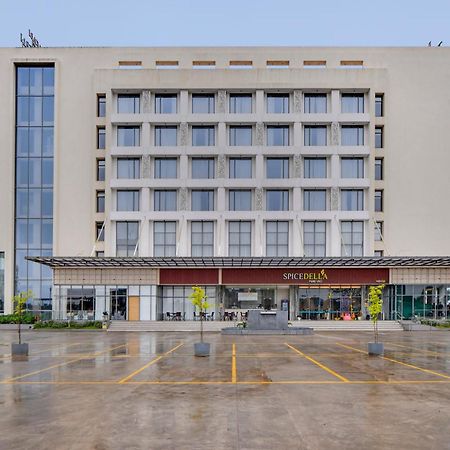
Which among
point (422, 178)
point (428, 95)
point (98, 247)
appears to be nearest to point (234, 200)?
point (98, 247)

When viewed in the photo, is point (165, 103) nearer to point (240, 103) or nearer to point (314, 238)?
point (240, 103)

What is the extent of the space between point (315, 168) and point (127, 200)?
22.9 m

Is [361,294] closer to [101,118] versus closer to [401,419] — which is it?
[101,118]

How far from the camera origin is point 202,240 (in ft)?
189

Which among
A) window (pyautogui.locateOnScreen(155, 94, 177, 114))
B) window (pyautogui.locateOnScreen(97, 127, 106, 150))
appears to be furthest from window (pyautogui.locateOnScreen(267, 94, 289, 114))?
window (pyautogui.locateOnScreen(97, 127, 106, 150))

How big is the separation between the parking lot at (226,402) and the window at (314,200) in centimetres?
3379

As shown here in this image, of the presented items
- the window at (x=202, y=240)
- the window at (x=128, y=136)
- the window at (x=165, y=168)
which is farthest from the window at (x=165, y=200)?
the window at (x=128, y=136)

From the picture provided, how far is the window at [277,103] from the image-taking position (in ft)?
193

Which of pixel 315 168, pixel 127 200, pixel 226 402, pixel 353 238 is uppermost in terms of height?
pixel 315 168

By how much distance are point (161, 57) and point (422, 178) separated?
3512cm

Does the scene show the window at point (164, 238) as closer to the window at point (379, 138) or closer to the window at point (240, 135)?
the window at point (240, 135)

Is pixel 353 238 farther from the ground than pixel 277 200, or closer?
closer

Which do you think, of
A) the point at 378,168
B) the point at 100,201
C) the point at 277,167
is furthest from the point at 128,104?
the point at 378,168

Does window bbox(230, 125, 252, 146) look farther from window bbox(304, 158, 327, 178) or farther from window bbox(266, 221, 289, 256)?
window bbox(266, 221, 289, 256)
